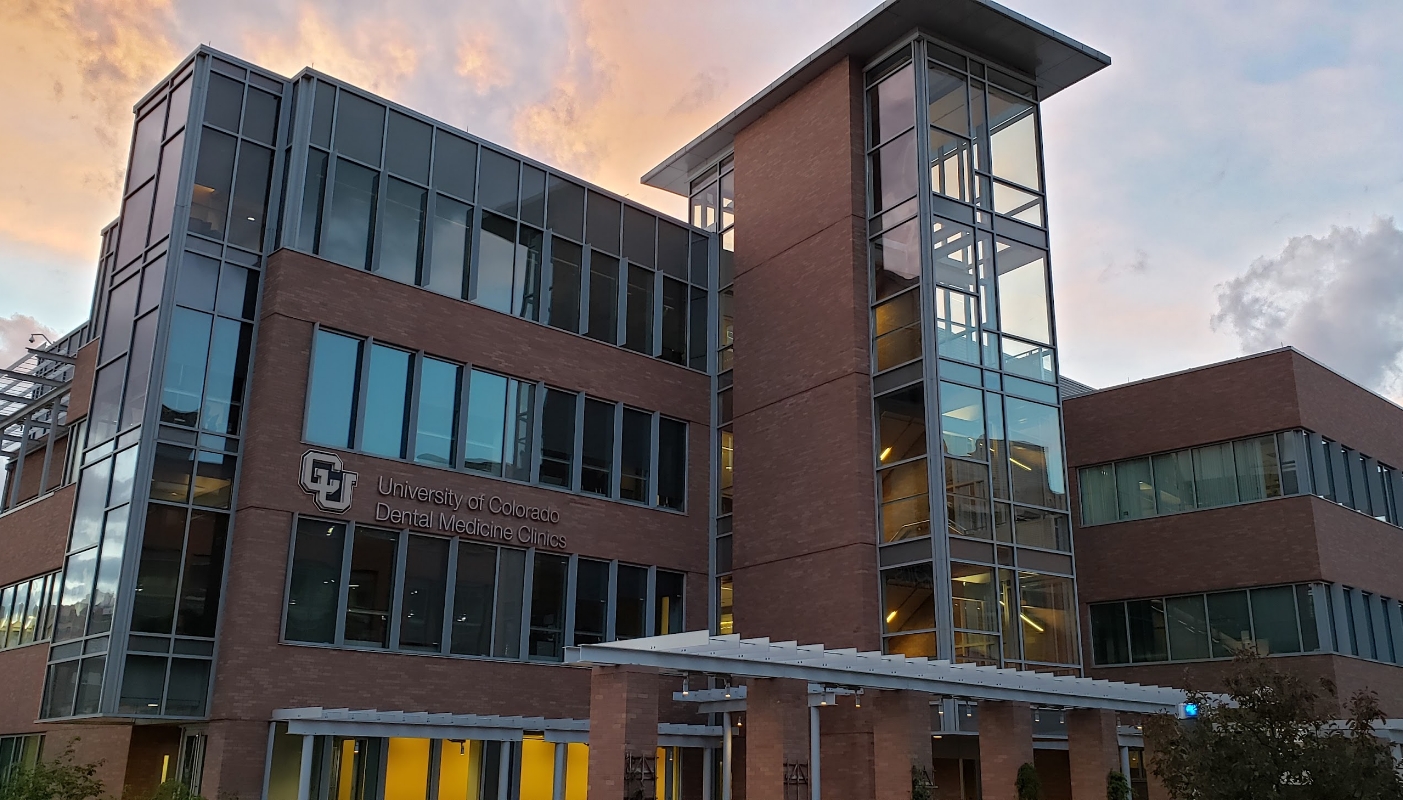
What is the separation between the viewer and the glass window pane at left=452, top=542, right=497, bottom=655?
88.1 feet

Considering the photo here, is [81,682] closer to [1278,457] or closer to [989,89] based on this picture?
[989,89]

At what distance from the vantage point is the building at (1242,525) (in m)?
29.9

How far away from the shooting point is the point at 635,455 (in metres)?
31.4

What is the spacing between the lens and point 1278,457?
3066 cm

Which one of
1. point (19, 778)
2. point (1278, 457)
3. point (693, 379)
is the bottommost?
point (19, 778)

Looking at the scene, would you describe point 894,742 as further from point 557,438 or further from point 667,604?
point 557,438

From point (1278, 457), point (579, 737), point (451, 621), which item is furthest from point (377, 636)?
point (1278, 457)

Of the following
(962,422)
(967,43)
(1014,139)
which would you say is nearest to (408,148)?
(967,43)

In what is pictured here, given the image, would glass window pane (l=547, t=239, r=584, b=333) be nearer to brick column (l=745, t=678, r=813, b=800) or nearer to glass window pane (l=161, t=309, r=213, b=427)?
glass window pane (l=161, t=309, r=213, b=427)

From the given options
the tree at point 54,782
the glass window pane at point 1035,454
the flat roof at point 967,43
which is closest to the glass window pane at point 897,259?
the glass window pane at point 1035,454

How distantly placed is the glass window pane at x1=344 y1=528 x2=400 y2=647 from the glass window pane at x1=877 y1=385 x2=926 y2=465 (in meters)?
11.1

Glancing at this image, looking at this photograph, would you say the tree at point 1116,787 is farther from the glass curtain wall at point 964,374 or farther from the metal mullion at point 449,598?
the metal mullion at point 449,598

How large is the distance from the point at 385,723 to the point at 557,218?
536 inches

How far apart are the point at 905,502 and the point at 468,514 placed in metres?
9.81
